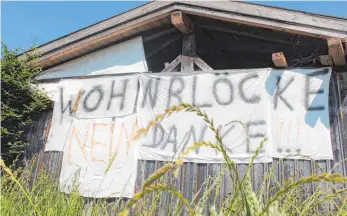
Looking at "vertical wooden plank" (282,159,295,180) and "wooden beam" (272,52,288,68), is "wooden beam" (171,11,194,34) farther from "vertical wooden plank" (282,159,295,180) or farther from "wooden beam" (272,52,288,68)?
"vertical wooden plank" (282,159,295,180)

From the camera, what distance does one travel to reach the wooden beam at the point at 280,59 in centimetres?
488

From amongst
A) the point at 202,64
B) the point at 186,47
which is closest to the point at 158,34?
the point at 186,47

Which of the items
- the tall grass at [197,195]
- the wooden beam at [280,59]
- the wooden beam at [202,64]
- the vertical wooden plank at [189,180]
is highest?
the wooden beam at [202,64]

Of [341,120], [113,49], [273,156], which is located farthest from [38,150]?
[341,120]

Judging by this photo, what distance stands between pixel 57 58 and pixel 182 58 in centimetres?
264

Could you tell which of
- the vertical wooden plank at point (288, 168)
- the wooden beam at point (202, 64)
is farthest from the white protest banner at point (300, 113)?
the wooden beam at point (202, 64)

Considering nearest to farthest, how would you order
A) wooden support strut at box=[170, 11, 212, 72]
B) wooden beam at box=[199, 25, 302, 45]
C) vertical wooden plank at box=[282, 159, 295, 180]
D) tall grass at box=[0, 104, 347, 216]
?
tall grass at box=[0, 104, 347, 216]
vertical wooden plank at box=[282, 159, 295, 180]
wooden beam at box=[199, 25, 302, 45]
wooden support strut at box=[170, 11, 212, 72]

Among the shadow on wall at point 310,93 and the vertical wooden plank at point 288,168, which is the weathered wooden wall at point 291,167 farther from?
the shadow on wall at point 310,93

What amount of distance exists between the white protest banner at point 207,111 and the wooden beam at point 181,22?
901 mm

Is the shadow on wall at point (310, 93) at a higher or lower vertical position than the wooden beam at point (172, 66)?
lower

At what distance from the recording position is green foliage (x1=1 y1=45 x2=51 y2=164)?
618 cm

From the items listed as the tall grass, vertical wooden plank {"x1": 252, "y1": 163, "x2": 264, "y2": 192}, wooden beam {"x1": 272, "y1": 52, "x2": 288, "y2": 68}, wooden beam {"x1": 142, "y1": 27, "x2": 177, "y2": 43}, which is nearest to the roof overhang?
wooden beam {"x1": 142, "y1": 27, "x2": 177, "y2": 43}

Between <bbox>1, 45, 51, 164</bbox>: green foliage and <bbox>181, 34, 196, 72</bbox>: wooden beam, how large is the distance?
107 inches

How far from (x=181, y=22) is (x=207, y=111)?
1.66 meters
